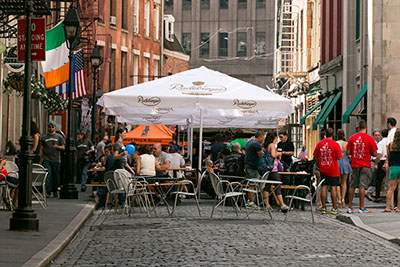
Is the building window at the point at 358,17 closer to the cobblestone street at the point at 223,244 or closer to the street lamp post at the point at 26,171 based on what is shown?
the cobblestone street at the point at 223,244

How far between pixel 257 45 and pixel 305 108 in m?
42.9

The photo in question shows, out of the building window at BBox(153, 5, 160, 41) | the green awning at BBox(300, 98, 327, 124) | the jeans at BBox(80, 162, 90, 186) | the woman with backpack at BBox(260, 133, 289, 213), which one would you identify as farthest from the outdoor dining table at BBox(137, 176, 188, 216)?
the building window at BBox(153, 5, 160, 41)

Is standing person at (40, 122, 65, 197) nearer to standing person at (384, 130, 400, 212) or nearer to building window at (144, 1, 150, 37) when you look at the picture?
standing person at (384, 130, 400, 212)

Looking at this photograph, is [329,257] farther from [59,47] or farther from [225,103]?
[59,47]

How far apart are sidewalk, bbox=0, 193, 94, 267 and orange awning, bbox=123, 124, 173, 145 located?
65.4ft

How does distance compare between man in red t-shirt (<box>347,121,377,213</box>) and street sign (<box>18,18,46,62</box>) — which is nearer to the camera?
street sign (<box>18,18,46,62</box>)

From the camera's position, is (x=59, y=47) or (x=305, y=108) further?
(x=305, y=108)

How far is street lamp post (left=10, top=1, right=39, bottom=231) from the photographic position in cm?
1688

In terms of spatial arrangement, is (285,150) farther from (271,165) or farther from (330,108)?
(330,108)

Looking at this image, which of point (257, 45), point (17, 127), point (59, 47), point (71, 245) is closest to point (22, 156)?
point (71, 245)

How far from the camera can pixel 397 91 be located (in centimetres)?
3544

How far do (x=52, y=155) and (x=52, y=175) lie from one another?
1.92 ft

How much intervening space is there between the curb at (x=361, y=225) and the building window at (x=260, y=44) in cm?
7533

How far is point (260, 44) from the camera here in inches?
3839
